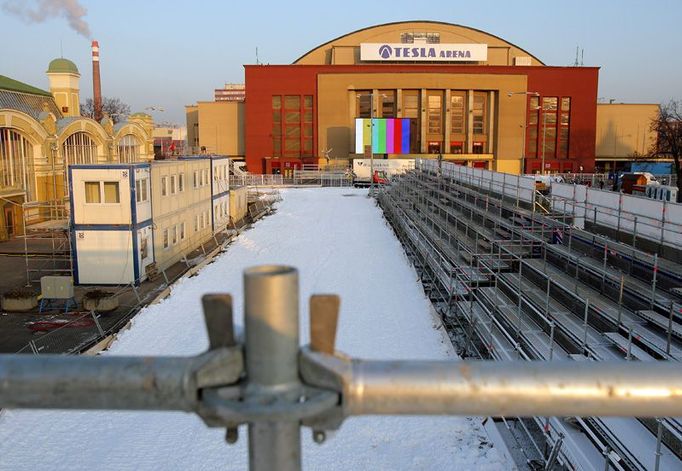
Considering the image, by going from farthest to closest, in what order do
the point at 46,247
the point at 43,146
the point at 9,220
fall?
1. the point at 43,146
2. the point at 9,220
3. the point at 46,247

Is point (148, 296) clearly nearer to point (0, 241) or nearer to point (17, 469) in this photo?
point (17, 469)

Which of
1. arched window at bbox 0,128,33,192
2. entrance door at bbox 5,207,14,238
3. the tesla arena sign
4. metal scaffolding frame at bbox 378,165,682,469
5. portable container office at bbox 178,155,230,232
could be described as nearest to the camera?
metal scaffolding frame at bbox 378,165,682,469

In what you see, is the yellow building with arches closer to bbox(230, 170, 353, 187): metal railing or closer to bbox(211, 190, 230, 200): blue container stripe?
bbox(211, 190, 230, 200): blue container stripe

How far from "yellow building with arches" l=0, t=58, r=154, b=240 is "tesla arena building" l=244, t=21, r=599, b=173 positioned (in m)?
28.1

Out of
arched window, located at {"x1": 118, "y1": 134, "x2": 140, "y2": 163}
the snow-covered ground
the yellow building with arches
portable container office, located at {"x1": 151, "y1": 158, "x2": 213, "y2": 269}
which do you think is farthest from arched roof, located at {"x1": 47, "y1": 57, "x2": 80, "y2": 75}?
A: the snow-covered ground

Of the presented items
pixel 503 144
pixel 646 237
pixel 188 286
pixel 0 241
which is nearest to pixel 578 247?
pixel 646 237

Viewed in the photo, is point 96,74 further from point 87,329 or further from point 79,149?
point 87,329

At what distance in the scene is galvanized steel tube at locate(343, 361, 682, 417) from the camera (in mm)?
1608

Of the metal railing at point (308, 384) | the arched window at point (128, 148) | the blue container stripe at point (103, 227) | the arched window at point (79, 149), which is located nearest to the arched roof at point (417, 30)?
the arched window at point (128, 148)

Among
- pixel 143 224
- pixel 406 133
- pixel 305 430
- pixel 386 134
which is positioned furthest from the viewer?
pixel 386 134

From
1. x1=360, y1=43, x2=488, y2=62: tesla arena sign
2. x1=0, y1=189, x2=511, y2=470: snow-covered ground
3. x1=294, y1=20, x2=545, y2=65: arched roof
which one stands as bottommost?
x1=0, y1=189, x2=511, y2=470: snow-covered ground

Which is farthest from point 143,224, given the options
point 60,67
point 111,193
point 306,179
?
point 306,179

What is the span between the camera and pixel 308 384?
162 centimetres

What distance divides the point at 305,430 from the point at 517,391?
8.65 m
